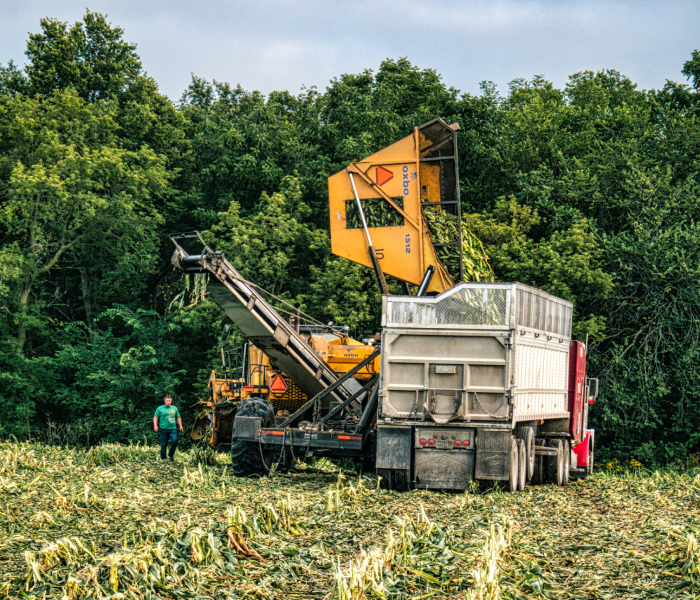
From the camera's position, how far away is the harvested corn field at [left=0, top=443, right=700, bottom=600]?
6293mm

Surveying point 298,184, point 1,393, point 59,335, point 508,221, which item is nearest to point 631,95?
point 508,221

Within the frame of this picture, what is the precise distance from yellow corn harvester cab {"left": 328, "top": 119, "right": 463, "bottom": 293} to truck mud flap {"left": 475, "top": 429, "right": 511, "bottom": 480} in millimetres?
3309

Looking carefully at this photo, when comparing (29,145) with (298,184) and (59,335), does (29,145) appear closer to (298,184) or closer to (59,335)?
(59,335)

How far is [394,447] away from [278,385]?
4984 mm

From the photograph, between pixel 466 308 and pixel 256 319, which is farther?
pixel 256 319

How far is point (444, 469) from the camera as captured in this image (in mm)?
12156

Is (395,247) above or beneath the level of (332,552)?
above

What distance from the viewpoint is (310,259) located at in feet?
107

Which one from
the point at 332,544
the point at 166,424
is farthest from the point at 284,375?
the point at 332,544

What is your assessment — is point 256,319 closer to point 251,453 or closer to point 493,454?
point 251,453

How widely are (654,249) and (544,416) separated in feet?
47.4

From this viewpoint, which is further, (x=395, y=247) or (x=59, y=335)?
(x=59, y=335)

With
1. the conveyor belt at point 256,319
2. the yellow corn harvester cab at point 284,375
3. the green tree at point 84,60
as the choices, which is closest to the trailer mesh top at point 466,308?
the conveyor belt at point 256,319

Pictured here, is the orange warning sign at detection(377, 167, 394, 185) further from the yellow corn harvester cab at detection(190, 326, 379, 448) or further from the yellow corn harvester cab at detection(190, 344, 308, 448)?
the yellow corn harvester cab at detection(190, 344, 308, 448)
